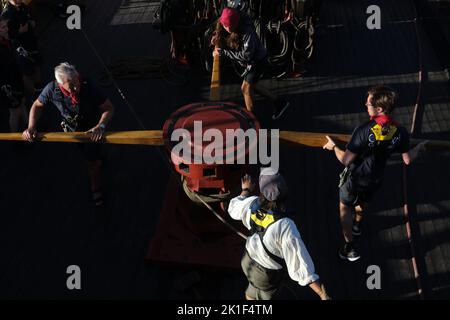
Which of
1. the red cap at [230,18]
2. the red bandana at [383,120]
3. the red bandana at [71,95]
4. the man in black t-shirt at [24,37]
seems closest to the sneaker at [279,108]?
the red cap at [230,18]

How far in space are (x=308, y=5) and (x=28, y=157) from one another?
4.24 m

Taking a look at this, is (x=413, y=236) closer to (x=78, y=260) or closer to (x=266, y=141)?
(x=266, y=141)

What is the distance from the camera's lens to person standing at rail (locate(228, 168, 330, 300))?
267cm

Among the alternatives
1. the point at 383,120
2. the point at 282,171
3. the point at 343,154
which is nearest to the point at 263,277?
the point at 343,154

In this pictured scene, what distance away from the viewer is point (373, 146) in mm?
3244

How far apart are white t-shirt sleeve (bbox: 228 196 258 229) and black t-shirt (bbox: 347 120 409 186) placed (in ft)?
2.94

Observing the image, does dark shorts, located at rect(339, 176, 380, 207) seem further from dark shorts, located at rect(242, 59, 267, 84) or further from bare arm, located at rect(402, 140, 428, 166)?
dark shorts, located at rect(242, 59, 267, 84)

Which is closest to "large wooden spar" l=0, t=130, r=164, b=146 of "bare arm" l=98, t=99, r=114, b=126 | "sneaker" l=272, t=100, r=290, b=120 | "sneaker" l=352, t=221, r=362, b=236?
"bare arm" l=98, t=99, r=114, b=126

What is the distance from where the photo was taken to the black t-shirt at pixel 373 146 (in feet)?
10.4

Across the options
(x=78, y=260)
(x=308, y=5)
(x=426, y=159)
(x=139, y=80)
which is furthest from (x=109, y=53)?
(x=426, y=159)

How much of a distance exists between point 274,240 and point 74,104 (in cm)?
227

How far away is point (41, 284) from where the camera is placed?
13.1 ft

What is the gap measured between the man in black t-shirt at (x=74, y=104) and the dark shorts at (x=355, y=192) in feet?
7.01

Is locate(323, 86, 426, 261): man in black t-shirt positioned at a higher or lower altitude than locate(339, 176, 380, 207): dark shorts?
higher
